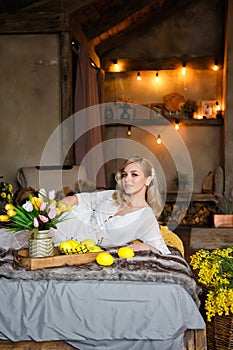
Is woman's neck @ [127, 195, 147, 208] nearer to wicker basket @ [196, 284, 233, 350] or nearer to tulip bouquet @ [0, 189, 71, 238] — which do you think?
tulip bouquet @ [0, 189, 71, 238]

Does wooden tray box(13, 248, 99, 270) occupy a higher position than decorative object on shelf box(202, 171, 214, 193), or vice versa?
wooden tray box(13, 248, 99, 270)

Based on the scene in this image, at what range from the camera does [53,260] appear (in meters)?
2.17

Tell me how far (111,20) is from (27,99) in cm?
179

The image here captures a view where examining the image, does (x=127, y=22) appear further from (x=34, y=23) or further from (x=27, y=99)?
(x=27, y=99)

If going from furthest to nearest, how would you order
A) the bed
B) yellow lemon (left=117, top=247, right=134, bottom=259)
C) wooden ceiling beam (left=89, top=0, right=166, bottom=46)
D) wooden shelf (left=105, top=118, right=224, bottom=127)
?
1. wooden shelf (left=105, top=118, right=224, bottom=127)
2. wooden ceiling beam (left=89, top=0, right=166, bottom=46)
3. yellow lemon (left=117, top=247, right=134, bottom=259)
4. the bed

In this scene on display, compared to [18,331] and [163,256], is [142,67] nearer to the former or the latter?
[163,256]

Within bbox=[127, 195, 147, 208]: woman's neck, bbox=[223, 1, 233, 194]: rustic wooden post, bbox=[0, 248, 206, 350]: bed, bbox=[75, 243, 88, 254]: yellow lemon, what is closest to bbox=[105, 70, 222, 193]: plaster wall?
bbox=[223, 1, 233, 194]: rustic wooden post

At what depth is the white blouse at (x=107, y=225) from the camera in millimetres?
2543

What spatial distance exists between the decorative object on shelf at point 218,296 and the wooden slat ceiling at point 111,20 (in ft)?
11.1

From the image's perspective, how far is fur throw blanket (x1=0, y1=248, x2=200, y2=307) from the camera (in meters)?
2.06

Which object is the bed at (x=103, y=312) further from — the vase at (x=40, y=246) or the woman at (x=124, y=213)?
the woman at (x=124, y=213)

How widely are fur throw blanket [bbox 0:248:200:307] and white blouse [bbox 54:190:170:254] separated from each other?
0.32m

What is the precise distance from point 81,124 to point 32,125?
0.59 meters

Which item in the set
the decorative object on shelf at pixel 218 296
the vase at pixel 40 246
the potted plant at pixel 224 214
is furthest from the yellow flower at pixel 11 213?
the potted plant at pixel 224 214
